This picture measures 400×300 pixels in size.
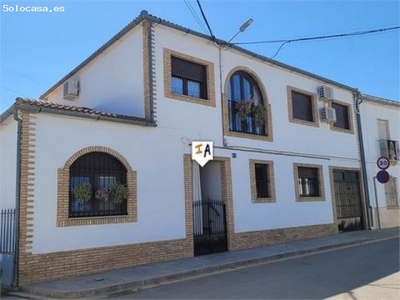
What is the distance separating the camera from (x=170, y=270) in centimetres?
945

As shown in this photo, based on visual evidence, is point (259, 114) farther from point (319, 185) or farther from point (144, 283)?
point (144, 283)

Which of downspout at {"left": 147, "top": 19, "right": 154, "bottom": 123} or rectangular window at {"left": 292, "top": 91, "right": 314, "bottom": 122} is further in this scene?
rectangular window at {"left": 292, "top": 91, "right": 314, "bottom": 122}

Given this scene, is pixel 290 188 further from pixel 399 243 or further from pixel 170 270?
pixel 170 270

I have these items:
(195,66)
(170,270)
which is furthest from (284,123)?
(170,270)

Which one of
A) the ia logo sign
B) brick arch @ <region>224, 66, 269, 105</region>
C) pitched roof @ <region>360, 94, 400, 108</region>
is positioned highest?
pitched roof @ <region>360, 94, 400, 108</region>

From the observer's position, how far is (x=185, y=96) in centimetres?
1241

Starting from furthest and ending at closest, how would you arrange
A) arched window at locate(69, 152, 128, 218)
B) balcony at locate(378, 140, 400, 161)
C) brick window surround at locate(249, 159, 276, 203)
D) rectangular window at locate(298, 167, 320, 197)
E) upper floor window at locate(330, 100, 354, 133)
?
balcony at locate(378, 140, 400, 161) → upper floor window at locate(330, 100, 354, 133) → rectangular window at locate(298, 167, 320, 197) → brick window surround at locate(249, 159, 276, 203) → arched window at locate(69, 152, 128, 218)

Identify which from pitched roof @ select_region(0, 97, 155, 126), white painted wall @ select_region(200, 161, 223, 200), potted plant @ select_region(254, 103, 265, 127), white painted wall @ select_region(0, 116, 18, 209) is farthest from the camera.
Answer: potted plant @ select_region(254, 103, 265, 127)

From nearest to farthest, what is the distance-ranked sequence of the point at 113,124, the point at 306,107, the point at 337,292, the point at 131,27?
the point at 337,292 < the point at 113,124 < the point at 131,27 < the point at 306,107

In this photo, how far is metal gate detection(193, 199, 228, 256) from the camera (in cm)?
1217

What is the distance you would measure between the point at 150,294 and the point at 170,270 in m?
1.92

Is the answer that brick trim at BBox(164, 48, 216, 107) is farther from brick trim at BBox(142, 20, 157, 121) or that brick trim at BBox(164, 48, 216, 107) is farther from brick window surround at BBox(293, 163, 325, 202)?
Answer: brick window surround at BBox(293, 163, 325, 202)

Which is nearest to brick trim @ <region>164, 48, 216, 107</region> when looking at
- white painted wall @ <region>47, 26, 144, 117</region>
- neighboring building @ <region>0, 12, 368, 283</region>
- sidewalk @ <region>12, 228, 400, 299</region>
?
neighboring building @ <region>0, 12, 368, 283</region>

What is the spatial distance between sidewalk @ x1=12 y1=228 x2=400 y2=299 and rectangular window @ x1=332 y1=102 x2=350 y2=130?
267 inches
